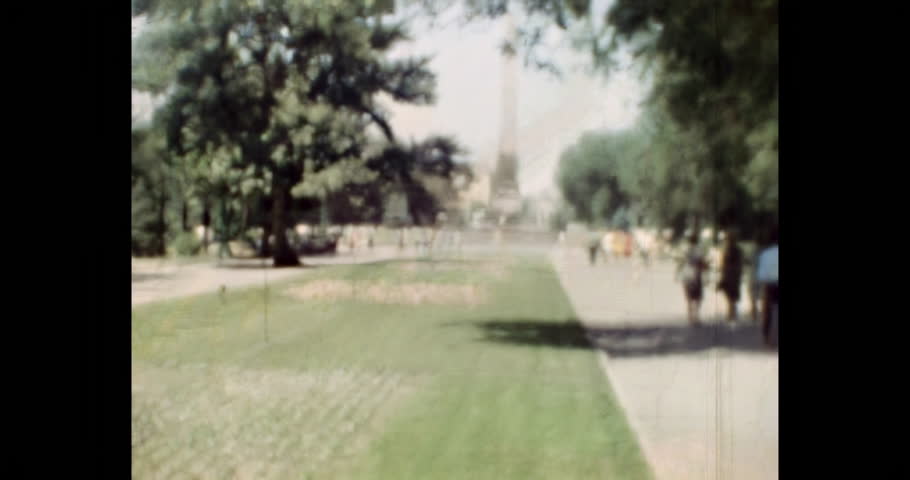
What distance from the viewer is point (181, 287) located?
2.05 metres

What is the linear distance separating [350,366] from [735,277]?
1.14 meters

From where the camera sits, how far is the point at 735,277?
208 cm

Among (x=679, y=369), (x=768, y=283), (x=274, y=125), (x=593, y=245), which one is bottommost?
(x=679, y=369)

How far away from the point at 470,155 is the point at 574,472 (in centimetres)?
93

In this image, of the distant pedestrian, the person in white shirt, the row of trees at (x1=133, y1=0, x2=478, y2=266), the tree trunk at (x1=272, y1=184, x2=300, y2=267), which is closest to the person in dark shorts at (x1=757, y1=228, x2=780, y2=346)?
the person in white shirt

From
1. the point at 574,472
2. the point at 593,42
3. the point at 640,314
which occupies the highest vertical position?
the point at 593,42

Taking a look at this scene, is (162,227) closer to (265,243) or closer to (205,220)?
(205,220)

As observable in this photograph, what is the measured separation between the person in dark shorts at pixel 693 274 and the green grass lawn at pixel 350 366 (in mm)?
326

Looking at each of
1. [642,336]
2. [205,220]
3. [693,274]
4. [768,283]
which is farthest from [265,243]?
[768,283]

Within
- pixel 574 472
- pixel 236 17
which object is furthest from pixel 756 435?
pixel 236 17

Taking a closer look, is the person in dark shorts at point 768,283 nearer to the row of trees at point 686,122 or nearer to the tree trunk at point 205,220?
the row of trees at point 686,122

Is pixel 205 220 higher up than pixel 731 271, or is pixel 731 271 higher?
pixel 205 220

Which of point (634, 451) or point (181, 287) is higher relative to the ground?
point (181, 287)
